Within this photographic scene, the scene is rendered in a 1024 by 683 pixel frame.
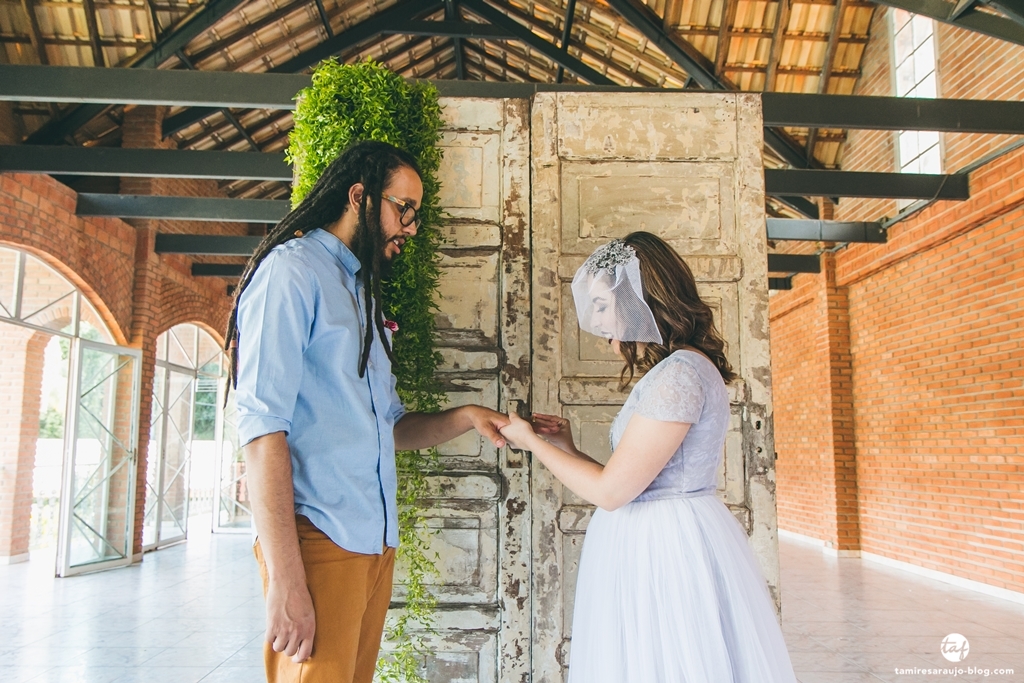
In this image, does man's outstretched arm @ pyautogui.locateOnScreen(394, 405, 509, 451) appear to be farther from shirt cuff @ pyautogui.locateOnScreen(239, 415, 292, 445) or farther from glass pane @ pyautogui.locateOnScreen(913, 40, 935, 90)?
glass pane @ pyautogui.locateOnScreen(913, 40, 935, 90)

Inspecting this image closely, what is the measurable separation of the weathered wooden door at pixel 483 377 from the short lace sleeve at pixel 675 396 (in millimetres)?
1118

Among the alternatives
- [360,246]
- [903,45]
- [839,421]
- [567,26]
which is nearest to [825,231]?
[903,45]

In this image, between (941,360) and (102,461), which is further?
(102,461)

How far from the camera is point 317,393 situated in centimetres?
156

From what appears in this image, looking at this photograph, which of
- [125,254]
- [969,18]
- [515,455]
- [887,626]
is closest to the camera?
[515,455]

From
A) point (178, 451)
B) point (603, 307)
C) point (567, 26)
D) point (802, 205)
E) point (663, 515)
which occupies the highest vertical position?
point (567, 26)

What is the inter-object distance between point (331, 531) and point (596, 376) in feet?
5.30

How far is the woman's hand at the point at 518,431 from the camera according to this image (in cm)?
209

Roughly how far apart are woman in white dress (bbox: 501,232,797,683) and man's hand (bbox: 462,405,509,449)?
0.14 m

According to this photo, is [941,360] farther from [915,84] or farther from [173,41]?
[173,41]

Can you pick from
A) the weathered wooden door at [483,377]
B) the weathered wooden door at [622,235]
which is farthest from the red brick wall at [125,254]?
the weathered wooden door at [622,235]

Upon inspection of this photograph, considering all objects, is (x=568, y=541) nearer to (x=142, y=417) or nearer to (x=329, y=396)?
(x=329, y=396)

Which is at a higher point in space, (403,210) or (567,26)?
(567,26)

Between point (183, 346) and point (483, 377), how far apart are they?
31.6ft
